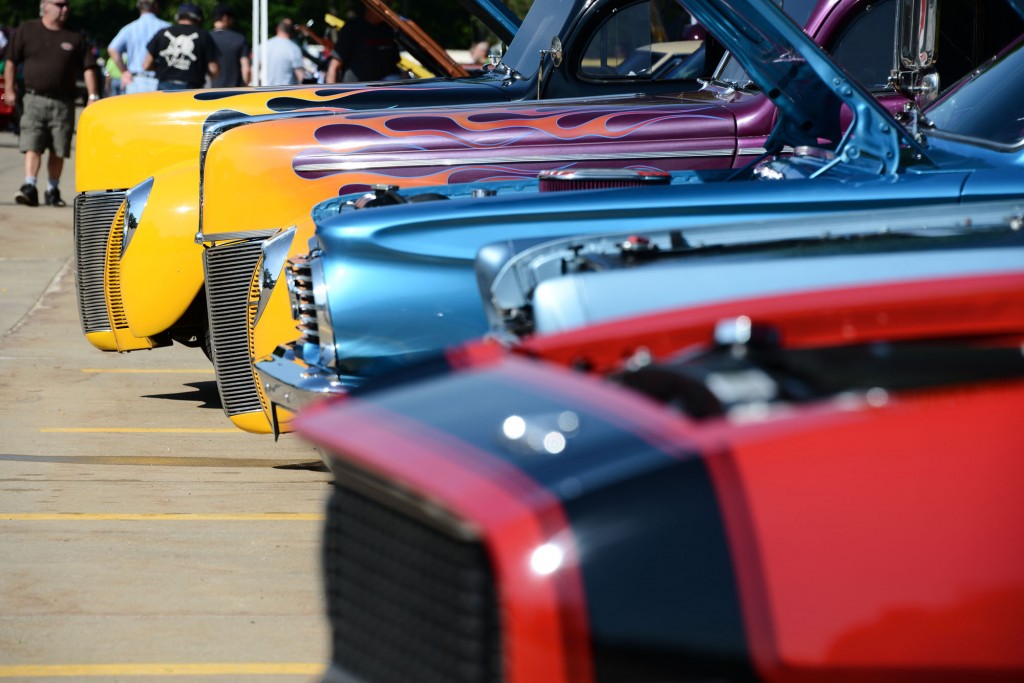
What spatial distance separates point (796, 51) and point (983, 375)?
10.0ft

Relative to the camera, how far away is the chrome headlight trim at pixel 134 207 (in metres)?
6.69

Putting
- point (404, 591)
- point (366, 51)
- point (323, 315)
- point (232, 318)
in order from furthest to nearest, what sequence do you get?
point (366, 51), point (232, 318), point (323, 315), point (404, 591)

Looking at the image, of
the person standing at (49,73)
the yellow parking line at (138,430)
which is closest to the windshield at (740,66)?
the yellow parking line at (138,430)

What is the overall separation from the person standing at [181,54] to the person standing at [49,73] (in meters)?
0.75

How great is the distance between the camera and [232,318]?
19.1 feet

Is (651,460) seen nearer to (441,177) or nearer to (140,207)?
(441,177)

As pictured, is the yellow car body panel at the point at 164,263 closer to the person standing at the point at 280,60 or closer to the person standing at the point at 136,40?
the person standing at the point at 136,40

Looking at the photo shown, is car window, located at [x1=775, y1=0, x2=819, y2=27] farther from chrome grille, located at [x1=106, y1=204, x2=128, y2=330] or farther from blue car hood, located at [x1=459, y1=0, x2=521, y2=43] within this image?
chrome grille, located at [x1=106, y1=204, x2=128, y2=330]

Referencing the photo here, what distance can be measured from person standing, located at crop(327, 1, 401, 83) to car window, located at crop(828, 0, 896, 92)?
21.6ft

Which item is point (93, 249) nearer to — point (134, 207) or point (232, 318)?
point (134, 207)

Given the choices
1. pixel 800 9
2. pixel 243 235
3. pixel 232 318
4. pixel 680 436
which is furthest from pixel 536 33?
pixel 680 436

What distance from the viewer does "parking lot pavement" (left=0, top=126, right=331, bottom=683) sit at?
3.92m

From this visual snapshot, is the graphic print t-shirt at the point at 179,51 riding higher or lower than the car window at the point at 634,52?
lower

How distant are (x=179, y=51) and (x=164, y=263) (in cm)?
709
